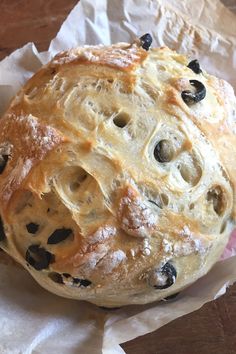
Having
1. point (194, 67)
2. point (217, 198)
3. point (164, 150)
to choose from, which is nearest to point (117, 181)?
point (164, 150)

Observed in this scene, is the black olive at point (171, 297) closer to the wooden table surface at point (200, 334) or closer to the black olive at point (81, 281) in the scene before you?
the wooden table surface at point (200, 334)

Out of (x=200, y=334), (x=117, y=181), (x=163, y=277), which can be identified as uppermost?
(x=117, y=181)

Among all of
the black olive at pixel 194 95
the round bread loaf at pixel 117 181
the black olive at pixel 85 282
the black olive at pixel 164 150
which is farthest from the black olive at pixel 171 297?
the black olive at pixel 194 95

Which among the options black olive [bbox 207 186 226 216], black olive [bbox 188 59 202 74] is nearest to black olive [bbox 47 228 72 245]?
black olive [bbox 207 186 226 216]

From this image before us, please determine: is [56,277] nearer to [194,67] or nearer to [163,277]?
[163,277]

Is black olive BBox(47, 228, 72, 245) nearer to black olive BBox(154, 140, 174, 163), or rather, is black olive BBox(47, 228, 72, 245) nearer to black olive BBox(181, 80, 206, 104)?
black olive BBox(154, 140, 174, 163)

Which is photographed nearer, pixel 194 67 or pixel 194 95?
pixel 194 95
